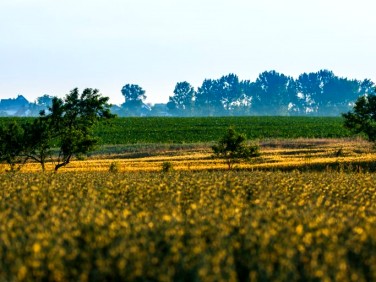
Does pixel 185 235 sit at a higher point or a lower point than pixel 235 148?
higher

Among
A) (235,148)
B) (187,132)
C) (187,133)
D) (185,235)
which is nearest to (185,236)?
(185,235)

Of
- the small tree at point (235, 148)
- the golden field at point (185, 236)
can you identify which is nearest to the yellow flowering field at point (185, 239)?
the golden field at point (185, 236)

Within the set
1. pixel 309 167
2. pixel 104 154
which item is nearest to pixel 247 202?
pixel 309 167

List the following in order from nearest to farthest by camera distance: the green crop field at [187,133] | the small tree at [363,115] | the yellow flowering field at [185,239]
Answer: the yellow flowering field at [185,239]
the small tree at [363,115]
the green crop field at [187,133]

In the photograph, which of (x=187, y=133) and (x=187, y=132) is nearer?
(x=187, y=133)

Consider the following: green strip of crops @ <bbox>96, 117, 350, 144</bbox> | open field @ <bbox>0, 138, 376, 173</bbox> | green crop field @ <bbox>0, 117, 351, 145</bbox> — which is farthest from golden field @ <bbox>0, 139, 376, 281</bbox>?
green strip of crops @ <bbox>96, 117, 350, 144</bbox>

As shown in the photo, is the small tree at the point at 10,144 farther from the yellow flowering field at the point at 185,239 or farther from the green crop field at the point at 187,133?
the green crop field at the point at 187,133

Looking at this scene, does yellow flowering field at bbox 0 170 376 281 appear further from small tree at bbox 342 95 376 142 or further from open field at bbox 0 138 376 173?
small tree at bbox 342 95 376 142

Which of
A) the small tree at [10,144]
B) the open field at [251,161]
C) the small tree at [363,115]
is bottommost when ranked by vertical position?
the open field at [251,161]

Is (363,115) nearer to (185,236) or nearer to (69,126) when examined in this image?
(69,126)

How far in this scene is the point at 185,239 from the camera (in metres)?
13.1

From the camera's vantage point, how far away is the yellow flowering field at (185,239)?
1102cm

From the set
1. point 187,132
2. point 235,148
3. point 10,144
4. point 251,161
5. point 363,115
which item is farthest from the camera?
point 187,132

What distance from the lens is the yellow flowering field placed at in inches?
434
